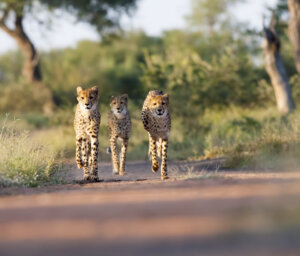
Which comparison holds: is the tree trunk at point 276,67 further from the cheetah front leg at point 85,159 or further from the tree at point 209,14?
the tree at point 209,14

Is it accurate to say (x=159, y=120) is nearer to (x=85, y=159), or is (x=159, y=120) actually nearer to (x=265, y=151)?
(x=85, y=159)

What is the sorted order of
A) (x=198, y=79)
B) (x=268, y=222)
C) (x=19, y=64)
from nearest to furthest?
(x=268, y=222) < (x=198, y=79) < (x=19, y=64)

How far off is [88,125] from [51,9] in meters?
20.5

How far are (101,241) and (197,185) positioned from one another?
3.13 meters

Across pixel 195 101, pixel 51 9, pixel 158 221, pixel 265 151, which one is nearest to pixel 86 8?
pixel 51 9

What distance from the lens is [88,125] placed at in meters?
9.09

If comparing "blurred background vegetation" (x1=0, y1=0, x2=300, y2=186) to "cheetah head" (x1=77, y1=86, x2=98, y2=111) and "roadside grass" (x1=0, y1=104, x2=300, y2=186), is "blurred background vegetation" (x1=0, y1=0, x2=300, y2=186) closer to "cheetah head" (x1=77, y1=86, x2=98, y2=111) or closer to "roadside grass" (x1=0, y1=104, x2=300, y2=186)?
"roadside grass" (x1=0, y1=104, x2=300, y2=186)

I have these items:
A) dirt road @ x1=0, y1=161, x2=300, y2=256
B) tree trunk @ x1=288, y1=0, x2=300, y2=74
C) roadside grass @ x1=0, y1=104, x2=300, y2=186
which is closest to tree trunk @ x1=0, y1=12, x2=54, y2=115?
roadside grass @ x1=0, y1=104, x2=300, y2=186

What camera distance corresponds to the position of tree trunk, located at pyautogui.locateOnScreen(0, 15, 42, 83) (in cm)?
2939

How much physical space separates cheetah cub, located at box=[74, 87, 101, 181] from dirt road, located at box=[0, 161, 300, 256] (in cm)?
176

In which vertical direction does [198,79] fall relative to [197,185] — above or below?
above

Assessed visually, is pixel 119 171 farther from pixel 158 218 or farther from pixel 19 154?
pixel 158 218

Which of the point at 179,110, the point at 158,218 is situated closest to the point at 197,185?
the point at 158,218

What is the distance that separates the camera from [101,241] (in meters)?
4.42
